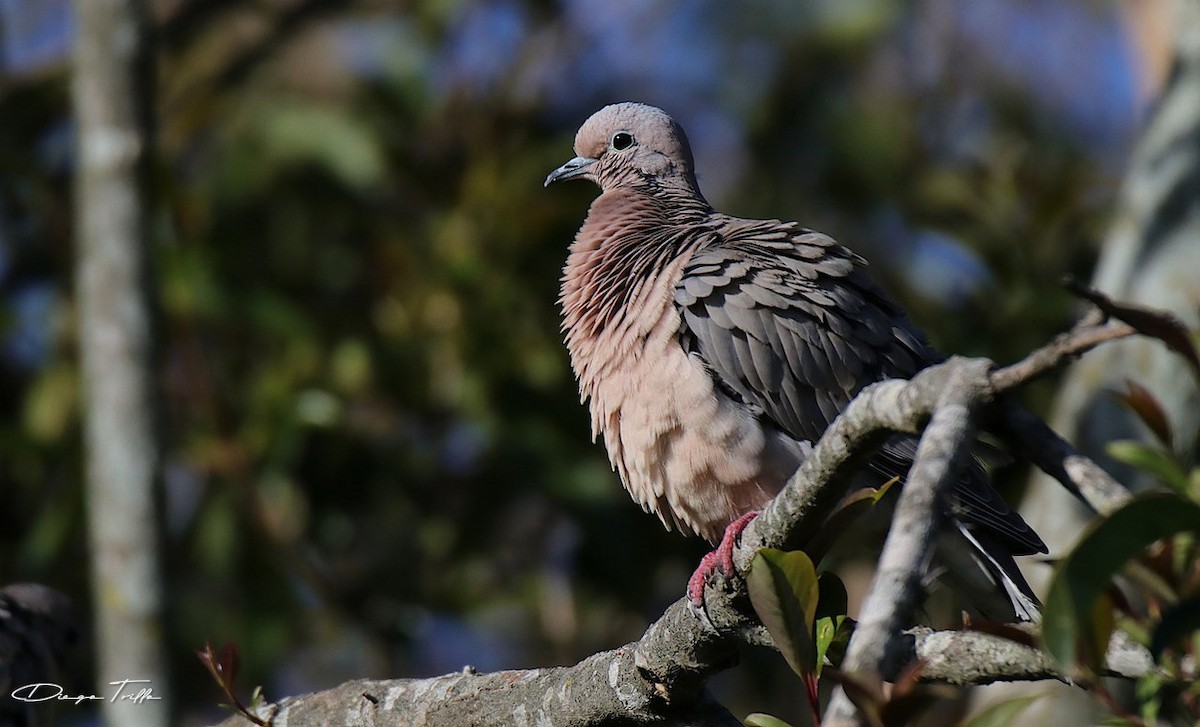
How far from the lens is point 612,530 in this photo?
5.82 meters

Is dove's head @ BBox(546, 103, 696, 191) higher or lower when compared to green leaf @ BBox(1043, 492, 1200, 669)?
higher

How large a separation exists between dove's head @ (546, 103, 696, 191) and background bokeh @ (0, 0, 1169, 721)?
180 cm

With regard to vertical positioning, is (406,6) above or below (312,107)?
above

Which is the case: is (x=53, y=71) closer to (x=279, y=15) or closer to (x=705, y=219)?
(x=279, y=15)

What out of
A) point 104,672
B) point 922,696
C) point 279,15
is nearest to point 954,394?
point 922,696

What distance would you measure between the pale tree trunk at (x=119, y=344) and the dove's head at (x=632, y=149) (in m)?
1.72

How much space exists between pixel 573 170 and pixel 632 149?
259 millimetres

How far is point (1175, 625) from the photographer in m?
1.82

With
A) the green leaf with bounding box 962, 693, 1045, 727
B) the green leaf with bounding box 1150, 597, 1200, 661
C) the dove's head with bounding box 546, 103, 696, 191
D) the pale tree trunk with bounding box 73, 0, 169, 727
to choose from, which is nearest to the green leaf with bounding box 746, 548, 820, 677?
the green leaf with bounding box 962, 693, 1045, 727

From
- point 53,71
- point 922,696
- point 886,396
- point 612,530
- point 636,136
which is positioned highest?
point 53,71

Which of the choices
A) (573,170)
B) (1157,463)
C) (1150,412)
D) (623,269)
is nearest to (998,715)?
(1157,463)

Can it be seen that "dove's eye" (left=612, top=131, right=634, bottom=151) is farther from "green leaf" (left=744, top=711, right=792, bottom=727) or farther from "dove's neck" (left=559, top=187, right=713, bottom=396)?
"green leaf" (left=744, top=711, right=792, bottom=727)

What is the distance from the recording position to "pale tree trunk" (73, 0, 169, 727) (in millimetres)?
4688

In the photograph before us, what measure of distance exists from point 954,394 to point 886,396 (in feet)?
0.65
